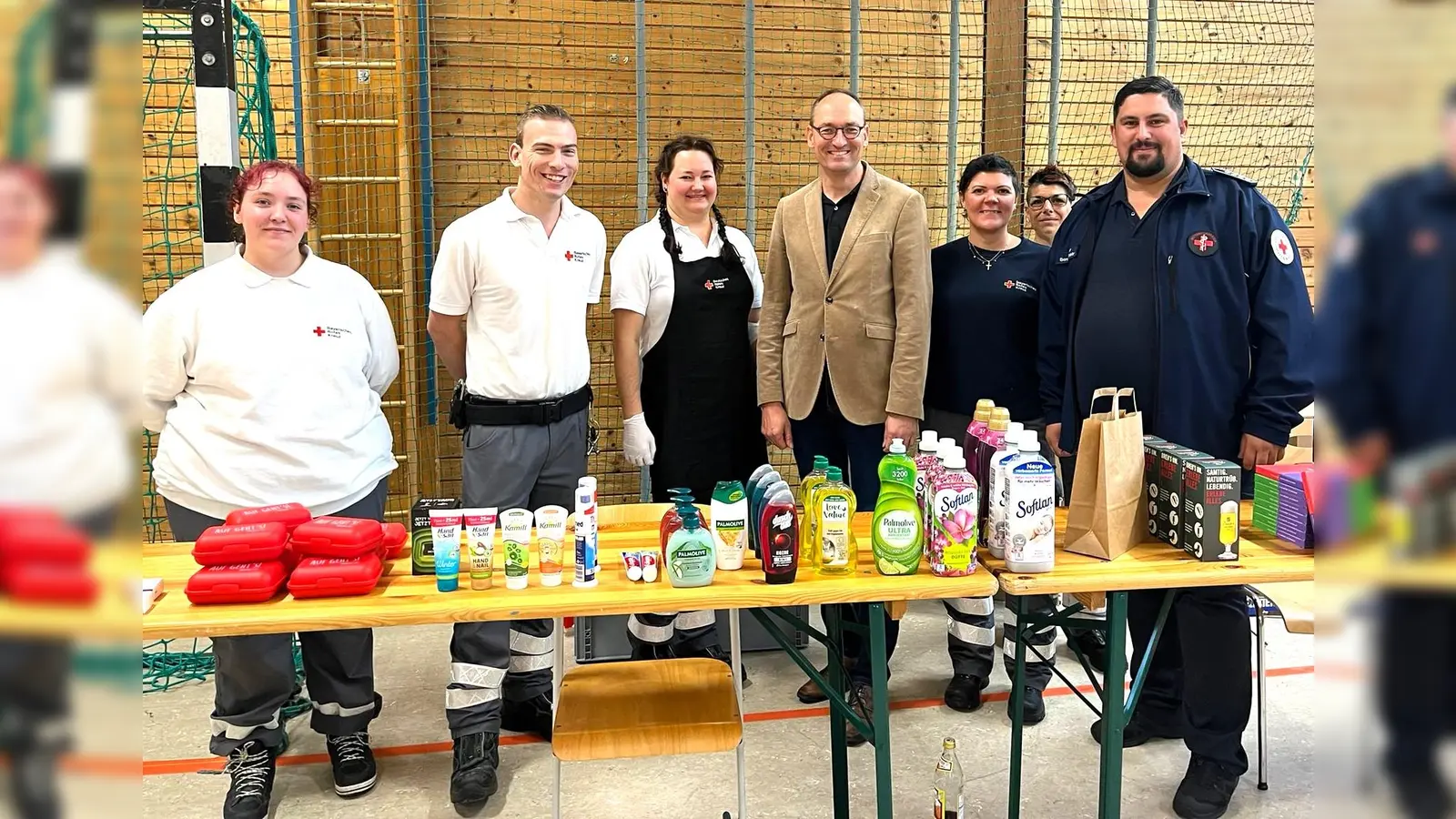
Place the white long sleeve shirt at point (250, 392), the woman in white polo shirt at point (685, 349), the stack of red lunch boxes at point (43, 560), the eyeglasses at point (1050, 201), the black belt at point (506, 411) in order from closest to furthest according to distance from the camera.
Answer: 1. the stack of red lunch boxes at point (43, 560)
2. the white long sleeve shirt at point (250, 392)
3. the black belt at point (506, 411)
4. the woman in white polo shirt at point (685, 349)
5. the eyeglasses at point (1050, 201)

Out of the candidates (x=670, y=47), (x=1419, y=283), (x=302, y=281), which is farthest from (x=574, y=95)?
(x=1419, y=283)

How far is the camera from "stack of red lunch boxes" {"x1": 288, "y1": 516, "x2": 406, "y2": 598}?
1974 millimetres

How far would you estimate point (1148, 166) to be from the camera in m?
2.78

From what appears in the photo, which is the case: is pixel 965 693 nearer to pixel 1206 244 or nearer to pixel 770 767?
pixel 770 767

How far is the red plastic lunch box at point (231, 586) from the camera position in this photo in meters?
1.92

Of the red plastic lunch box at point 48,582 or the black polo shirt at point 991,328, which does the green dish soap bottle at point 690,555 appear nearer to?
the black polo shirt at point 991,328

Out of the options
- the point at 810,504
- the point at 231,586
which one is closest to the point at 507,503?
the point at 231,586

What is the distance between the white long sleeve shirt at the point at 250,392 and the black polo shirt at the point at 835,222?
1.58 m

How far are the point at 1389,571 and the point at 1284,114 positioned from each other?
640cm

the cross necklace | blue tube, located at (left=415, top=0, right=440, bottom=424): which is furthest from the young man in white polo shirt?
blue tube, located at (left=415, top=0, right=440, bottom=424)

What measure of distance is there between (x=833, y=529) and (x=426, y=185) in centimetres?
361

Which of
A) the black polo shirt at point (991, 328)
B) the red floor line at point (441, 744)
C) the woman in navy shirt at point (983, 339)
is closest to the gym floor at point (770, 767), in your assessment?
the red floor line at point (441, 744)

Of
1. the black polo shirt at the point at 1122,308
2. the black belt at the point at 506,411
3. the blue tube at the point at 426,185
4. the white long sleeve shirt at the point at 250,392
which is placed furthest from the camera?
the blue tube at the point at 426,185

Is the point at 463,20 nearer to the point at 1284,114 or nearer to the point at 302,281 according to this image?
the point at 302,281
